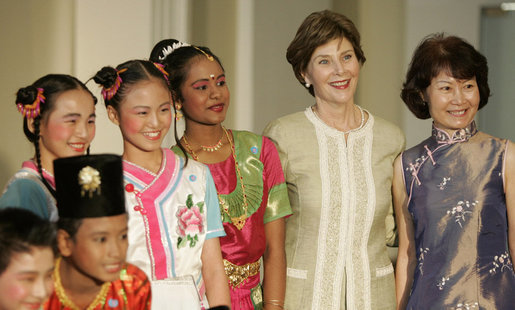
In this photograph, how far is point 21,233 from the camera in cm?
135

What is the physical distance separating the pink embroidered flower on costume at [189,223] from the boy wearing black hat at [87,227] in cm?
33

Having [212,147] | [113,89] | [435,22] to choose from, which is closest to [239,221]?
[212,147]

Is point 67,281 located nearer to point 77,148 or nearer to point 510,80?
point 77,148

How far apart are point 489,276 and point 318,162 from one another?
65 centimetres

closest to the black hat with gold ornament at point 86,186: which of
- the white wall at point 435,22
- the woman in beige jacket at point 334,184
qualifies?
the woman in beige jacket at point 334,184

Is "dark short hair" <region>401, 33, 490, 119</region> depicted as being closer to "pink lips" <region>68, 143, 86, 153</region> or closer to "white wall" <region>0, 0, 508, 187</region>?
"pink lips" <region>68, 143, 86, 153</region>

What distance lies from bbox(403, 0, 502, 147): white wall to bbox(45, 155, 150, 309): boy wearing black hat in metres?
2.77

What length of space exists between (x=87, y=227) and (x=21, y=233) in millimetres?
129

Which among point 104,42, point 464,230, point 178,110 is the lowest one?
point 464,230

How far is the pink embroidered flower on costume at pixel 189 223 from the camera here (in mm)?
1778

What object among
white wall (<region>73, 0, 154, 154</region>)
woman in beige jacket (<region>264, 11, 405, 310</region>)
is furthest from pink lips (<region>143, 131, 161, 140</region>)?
white wall (<region>73, 0, 154, 154</region>)

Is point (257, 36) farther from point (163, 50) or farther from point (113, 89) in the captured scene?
point (113, 89)

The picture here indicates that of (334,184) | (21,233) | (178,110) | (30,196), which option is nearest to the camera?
(21,233)

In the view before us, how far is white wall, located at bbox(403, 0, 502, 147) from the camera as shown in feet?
13.0
